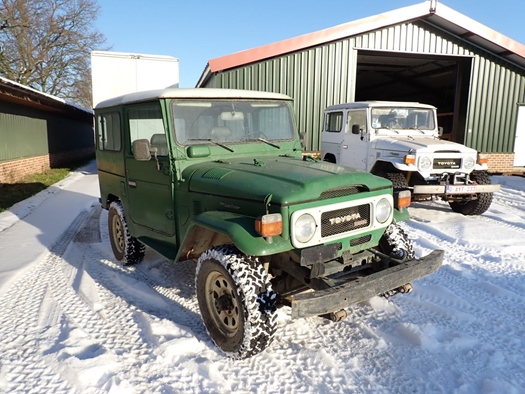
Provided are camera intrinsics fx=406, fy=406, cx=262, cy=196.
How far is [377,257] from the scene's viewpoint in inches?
139

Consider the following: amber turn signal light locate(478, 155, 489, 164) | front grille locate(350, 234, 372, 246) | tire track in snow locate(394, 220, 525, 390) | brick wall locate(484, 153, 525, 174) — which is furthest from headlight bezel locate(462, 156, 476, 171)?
brick wall locate(484, 153, 525, 174)

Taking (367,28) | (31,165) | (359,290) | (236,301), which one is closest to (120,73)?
(31,165)

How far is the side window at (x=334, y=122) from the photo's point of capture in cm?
907

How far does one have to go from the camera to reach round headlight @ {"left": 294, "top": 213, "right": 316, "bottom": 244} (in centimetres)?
288

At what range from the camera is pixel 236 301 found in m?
2.96

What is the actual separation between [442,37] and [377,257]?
12.7 metres

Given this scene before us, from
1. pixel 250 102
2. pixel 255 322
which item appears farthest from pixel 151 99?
pixel 255 322

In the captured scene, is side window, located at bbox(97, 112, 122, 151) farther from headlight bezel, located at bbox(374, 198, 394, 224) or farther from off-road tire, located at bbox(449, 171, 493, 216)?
off-road tire, located at bbox(449, 171, 493, 216)

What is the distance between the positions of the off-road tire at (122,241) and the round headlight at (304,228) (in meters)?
2.69

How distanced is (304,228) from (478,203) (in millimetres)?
5724

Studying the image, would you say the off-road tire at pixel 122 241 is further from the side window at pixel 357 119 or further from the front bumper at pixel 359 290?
the side window at pixel 357 119

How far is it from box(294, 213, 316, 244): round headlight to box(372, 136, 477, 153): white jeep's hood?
4.76 meters

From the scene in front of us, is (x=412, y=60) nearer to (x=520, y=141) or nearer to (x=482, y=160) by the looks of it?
(x=520, y=141)

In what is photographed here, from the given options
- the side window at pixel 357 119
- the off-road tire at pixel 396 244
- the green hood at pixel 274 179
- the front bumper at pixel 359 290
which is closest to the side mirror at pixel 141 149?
the green hood at pixel 274 179
